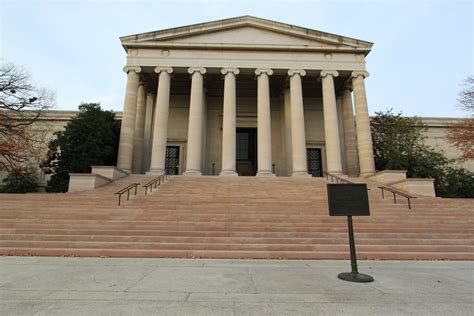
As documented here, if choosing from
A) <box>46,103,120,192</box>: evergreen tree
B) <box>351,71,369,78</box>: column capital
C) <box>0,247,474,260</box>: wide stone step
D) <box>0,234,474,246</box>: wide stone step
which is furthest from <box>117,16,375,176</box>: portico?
<box>0,247,474,260</box>: wide stone step

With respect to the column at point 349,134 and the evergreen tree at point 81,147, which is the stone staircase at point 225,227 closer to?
the evergreen tree at point 81,147

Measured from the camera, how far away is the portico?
21.8m

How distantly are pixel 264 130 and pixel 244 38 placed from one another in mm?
9121

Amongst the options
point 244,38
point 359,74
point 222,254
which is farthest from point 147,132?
point 222,254

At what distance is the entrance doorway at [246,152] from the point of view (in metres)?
27.8

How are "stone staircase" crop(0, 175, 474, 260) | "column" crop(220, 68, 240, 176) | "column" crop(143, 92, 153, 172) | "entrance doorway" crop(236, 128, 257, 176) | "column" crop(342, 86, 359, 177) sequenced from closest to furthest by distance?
"stone staircase" crop(0, 175, 474, 260), "column" crop(220, 68, 240, 176), "column" crop(342, 86, 359, 177), "column" crop(143, 92, 153, 172), "entrance doorway" crop(236, 128, 257, 176)

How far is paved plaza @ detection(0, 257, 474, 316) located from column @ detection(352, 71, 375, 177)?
1557 cm

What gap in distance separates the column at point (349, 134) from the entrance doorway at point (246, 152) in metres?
9.06

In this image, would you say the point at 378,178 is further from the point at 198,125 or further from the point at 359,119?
the point at 198,125

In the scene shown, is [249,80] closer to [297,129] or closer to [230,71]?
[230,71]

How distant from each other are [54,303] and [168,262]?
3409mm

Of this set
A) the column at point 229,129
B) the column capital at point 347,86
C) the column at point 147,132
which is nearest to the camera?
the column at point 229,129

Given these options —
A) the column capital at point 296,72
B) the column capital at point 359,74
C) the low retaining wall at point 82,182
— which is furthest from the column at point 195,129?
the column capital at point 359,74

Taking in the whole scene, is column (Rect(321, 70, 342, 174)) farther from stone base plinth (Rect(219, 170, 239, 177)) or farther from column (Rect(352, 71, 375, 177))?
stone base plinth (Rect(219, 170, 239, 177))
